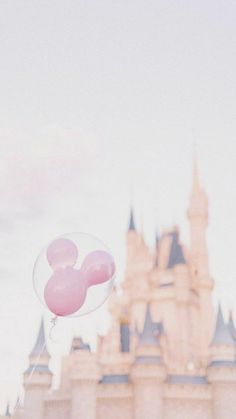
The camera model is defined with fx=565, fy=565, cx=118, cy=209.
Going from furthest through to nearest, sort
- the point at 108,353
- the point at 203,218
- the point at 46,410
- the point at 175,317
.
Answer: the point at 203,218 → the point at 175,317 → the point at 108,353 → the point at 46,410

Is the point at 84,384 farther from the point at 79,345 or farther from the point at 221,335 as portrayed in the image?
the point at 221,335

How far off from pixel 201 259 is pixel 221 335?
8785 mm

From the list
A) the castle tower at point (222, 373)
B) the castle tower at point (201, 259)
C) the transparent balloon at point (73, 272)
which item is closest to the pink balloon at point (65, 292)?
the transparent balloon at point (73, 272)

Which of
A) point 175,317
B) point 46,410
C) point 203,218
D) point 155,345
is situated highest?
point 203,218

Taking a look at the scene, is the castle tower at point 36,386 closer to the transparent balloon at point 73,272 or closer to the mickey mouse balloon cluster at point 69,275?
the transparent balloon at point 73,272

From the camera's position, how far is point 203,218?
1630 inches

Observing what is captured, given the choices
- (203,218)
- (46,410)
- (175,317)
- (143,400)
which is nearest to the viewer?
(143,400)

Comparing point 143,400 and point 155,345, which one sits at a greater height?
point 155,345

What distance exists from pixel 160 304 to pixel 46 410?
1183 centimetres

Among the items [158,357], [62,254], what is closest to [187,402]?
[158,357]

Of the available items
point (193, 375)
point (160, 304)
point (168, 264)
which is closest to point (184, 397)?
point (193, 375)

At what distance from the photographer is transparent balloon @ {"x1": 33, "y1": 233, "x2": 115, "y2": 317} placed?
912cm

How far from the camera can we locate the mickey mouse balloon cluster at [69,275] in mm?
9078

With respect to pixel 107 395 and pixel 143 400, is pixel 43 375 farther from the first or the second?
pixel 143 400
